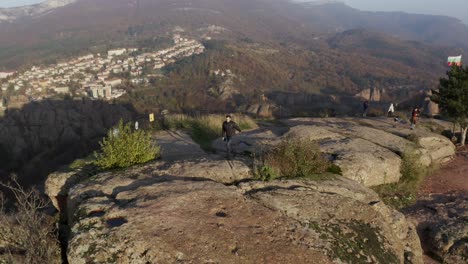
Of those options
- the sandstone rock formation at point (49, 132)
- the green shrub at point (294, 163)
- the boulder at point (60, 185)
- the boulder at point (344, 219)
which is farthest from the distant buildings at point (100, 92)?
the boulder at point (344, 219)

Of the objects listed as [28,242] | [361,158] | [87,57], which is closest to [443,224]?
[361,158]

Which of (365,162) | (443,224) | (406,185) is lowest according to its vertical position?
(406,185)

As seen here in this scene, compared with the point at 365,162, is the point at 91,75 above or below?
below

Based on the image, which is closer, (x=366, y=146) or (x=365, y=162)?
(x=365, y=162)

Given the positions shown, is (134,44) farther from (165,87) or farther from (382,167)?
(382,167)

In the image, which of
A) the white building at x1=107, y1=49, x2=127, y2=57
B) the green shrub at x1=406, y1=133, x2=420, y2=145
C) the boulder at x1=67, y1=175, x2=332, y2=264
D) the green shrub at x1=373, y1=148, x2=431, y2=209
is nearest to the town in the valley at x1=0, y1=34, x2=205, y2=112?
the white building at x1=107, y1=49, x2=127, y2=57

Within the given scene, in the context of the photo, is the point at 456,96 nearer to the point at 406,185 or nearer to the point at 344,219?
the point at 406,185
